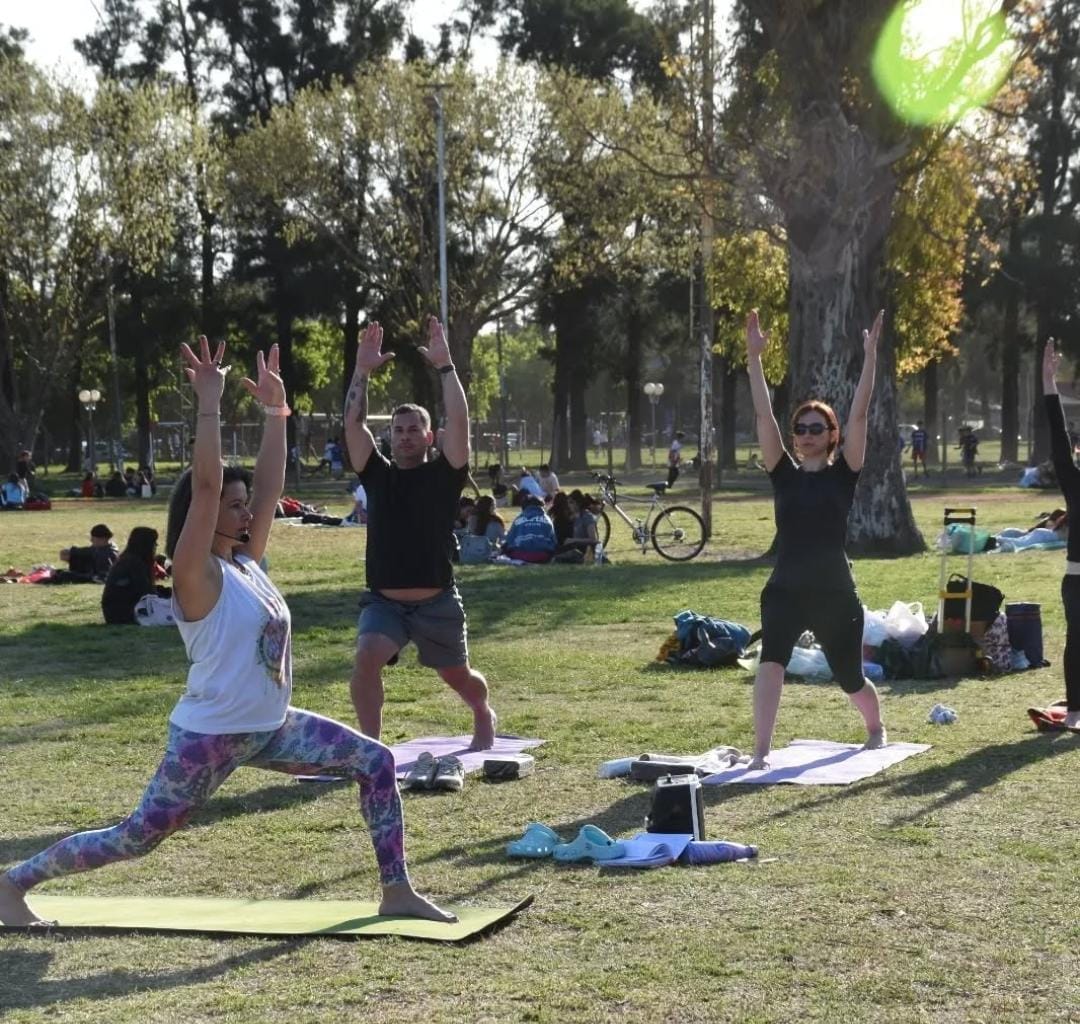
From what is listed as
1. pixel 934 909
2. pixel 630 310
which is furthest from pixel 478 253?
pixel 934 909

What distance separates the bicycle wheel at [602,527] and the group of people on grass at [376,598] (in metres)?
14.6

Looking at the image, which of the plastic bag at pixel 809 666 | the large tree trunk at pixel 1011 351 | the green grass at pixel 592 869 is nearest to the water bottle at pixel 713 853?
the green grass at pixel 592 869

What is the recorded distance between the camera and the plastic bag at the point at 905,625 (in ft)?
43.0

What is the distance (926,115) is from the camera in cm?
2322

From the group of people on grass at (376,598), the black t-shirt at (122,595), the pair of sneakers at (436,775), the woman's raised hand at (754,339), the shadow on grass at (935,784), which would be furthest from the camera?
the black t-shirt at (122,595)

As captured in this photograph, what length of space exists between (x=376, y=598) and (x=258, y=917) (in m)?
2.88

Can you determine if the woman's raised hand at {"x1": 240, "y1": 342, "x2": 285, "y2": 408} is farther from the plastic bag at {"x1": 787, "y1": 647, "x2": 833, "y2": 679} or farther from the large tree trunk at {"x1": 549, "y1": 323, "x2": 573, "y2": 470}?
the large tree trunk at {"x1": 549, "y1": 323, "x2": 573, "y2": 470}

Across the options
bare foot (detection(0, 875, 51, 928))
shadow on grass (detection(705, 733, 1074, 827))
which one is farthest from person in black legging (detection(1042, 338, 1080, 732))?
bare foot (detection(0, 875, 51, 928))

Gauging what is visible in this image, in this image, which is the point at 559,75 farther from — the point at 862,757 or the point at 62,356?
the point at 862,757

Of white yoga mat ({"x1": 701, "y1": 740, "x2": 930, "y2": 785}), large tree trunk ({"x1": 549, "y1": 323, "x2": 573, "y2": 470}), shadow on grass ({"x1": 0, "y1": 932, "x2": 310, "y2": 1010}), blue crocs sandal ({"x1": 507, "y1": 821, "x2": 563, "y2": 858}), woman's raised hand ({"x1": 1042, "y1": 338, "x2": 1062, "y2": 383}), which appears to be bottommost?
white yoga mat ({"x1": 701, "y1": 740, "x2": 930, "y2": 785})

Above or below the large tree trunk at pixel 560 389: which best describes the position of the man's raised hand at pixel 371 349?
below

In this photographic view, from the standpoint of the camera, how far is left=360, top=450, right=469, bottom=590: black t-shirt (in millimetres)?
8734

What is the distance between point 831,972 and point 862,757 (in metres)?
4.04

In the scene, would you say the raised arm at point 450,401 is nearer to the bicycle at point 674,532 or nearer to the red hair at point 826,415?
the red hair at point 826,415
